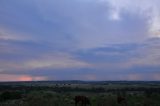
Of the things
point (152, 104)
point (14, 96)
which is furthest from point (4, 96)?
point (152, 104)

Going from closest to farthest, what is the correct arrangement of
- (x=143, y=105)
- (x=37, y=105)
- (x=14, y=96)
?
(x=37, y=105) < (x=143, y=105) < (x=14, y=96)

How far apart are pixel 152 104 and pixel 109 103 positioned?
177 inches

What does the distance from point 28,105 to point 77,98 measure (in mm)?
6811

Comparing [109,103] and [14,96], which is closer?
[109,103]

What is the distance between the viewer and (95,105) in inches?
1337

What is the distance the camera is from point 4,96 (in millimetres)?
59812

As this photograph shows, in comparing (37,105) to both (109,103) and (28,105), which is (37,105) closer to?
(28,105)

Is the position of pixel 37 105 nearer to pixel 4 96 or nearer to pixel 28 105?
pixel 28 105

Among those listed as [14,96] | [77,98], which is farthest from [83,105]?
[14,96]

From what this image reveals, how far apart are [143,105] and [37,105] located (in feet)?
34.2

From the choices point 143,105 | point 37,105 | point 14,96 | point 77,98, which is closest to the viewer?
point 37,105

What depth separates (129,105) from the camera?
34406mm

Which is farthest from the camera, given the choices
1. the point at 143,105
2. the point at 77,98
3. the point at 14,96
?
the point at 14,96

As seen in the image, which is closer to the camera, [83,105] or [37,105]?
[37,105]
